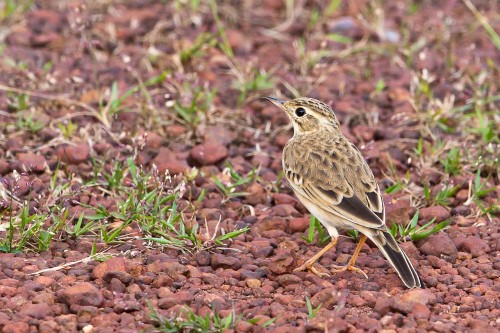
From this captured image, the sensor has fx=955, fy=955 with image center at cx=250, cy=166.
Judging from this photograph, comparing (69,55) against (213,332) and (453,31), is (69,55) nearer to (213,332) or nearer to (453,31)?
(453,31)

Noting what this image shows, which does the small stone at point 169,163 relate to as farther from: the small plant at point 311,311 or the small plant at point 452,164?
the small plant at point 311,311

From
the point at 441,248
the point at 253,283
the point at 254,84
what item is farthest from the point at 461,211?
the point at 254,84

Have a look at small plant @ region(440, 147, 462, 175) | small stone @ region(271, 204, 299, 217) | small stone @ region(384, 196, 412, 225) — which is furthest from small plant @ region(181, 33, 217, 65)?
small stone @ region(384, 196, 412, 225)

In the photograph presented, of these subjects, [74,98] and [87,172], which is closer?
[87,172]

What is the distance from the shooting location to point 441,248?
21.4ft

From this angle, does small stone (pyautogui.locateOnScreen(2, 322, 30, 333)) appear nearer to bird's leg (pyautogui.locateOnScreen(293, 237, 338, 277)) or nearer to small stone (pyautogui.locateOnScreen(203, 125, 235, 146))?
bird's leg (pyautogui.locateOnScreen(293, 237, 338, 277))

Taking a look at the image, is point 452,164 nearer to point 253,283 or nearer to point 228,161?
point 228,161

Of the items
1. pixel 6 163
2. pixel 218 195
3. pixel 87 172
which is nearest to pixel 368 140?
pixel 218 195

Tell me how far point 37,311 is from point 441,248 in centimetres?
277

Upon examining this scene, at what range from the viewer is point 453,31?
10.6 metres

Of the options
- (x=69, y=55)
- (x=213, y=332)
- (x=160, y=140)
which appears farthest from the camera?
(x=69, y=55)

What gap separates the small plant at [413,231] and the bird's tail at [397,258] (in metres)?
0.66

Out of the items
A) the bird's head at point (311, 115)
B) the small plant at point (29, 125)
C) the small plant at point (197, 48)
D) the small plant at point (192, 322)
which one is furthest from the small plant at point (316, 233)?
the small plant at point (197, 48)

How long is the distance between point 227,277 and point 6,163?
7.79ft
